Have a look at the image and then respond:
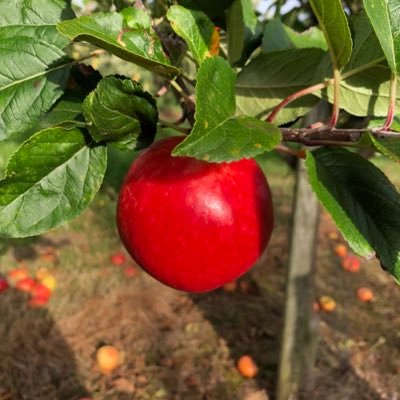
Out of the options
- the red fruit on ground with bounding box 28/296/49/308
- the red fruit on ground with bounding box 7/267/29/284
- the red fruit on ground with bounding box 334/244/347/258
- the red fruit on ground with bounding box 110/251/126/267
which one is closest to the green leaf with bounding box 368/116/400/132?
the red fruit on ground with bounding box 28/296/49/308

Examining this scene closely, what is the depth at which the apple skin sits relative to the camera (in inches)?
24.8

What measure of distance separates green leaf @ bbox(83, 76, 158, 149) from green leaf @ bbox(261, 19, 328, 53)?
230mm

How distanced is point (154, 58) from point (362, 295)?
2.86m

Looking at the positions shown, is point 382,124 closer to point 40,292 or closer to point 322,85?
point 322,85

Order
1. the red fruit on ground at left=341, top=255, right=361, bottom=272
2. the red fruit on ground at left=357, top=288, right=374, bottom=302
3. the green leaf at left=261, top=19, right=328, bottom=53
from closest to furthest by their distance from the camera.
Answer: the green leaf at left=261, top=19, right=328, bottom=53
the red fruit on ground at left=357, top=288, right=374, bottom=302
the red fruit on ground at left=341, top=255, right=361, bottom=272

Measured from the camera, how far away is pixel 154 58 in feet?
1.75

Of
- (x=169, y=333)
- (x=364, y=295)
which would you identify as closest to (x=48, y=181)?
(x=169, y=333)

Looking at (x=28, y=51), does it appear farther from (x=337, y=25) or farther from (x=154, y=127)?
(x=337, y=25)

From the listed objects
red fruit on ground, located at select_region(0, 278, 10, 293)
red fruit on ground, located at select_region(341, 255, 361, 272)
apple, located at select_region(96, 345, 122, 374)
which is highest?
red fruit on ground, located at select_region(0, 278, 10, 293)

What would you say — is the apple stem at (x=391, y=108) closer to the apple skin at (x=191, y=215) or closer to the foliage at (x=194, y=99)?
the foliage at (x=194, y=99)

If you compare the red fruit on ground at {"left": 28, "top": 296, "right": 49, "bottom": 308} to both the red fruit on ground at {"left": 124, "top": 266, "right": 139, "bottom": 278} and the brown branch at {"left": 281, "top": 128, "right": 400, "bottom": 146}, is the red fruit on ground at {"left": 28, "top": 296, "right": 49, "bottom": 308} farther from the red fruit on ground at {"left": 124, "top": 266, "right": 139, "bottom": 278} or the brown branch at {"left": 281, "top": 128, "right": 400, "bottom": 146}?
the brown branch at {"left": 281, "top": 128, "right": 400, "bottom": 146}

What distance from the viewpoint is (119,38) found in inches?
20.2

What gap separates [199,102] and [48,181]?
0.70ft

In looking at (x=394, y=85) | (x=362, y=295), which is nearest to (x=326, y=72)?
(x=394, y=85)
